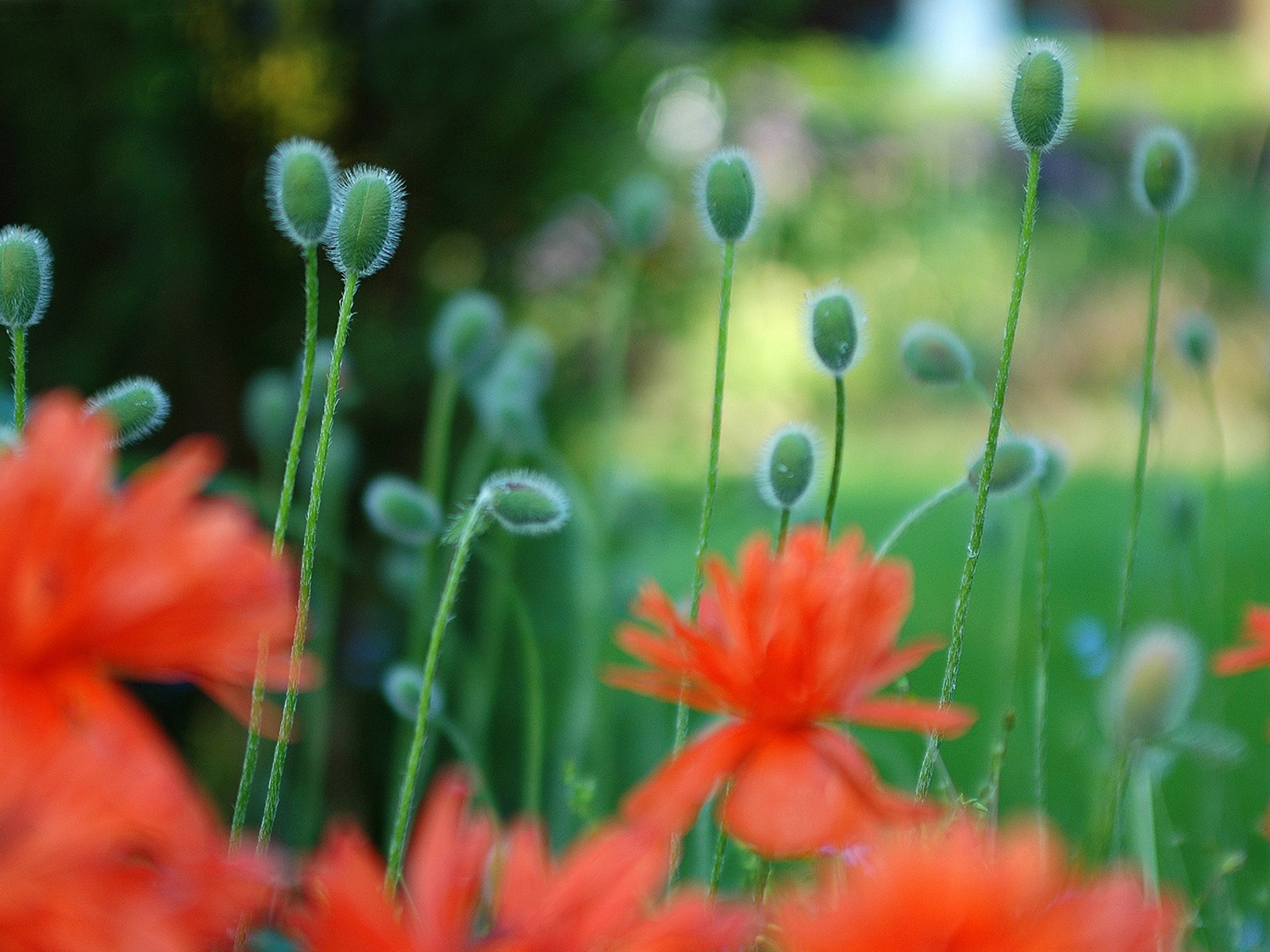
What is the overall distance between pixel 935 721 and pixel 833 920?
0.15m

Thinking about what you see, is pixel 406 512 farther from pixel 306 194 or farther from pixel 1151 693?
pixel 1151 693

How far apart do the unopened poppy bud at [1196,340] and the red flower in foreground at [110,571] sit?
4.03 ft

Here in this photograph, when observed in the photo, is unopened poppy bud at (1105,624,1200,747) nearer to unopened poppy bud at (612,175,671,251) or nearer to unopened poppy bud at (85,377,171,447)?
unopened poppy bud at (85,377,171,447)

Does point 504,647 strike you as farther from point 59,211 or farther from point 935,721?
point 935,721

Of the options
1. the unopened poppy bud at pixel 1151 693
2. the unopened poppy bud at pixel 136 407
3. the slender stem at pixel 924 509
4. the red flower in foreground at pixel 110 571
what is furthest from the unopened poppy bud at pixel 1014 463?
the red flower in foreground at pixel 110 571

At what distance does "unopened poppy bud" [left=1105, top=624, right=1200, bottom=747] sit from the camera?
2.45 ft

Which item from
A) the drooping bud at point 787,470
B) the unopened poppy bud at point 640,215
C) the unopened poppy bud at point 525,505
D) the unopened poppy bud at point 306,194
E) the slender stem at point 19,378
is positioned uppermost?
the unopened poppy bud at point 640,215

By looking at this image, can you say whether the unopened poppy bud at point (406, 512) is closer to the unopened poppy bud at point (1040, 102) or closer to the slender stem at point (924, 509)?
the slender stem at point (924, 509)

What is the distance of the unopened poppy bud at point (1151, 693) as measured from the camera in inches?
29.4

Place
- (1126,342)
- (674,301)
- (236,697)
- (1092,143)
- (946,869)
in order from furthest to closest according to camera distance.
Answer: (1092,143) < (1126,342) < (674,301) < (236,697) < (946,869)

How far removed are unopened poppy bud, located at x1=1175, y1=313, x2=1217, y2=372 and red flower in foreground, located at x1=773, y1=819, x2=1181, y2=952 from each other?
116cm

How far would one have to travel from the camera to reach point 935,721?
531mm

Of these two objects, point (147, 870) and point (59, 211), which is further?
point (59, 211)

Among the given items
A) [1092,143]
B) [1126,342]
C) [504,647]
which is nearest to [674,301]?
[504,647]
